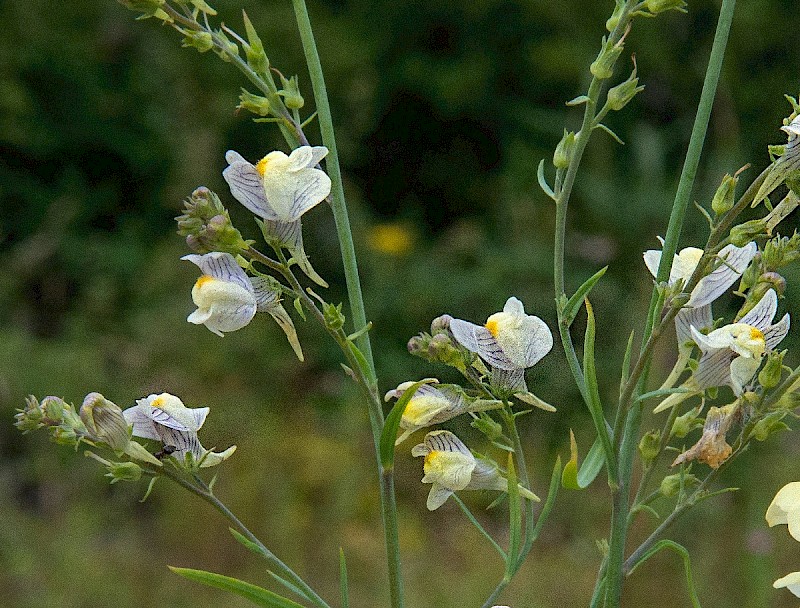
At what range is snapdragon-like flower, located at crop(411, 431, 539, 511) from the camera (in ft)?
2.70

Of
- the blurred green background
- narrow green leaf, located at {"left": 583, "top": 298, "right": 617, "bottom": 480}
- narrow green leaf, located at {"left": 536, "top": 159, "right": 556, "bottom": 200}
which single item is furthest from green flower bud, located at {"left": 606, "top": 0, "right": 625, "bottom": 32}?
the blurred green background

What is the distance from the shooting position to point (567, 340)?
32.6 inches

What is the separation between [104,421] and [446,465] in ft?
0.89

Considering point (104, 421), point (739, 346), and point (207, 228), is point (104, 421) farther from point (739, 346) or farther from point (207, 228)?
point (739, 346)

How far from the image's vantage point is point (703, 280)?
2.66 ft

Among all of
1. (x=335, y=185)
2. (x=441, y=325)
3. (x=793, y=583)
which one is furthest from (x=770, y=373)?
(x=335, y=185)

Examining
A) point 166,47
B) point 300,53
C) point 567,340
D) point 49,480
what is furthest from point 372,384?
point 166,47

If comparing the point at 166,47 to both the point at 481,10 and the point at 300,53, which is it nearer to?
the point at 300,53

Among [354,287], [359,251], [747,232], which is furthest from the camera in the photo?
[359,251]

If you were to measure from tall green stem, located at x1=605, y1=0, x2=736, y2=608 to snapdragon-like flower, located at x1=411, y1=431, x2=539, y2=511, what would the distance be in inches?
2.7

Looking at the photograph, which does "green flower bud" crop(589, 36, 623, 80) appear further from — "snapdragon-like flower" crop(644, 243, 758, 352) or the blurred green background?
the blurred green background

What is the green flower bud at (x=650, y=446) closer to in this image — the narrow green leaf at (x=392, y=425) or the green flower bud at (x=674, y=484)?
the green flower bud at (x=674, y=484)

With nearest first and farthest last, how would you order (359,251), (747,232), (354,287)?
(747,232) → (354,287) → (359,251)

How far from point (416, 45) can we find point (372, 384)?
13.8ft
